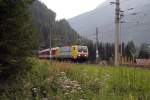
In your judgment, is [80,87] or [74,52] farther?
[74,52]

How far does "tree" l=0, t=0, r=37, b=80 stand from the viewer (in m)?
9.67

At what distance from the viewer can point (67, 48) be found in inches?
2309

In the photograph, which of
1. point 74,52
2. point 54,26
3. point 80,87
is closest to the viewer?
point 80,87

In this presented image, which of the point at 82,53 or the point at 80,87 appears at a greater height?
the point at 80,87

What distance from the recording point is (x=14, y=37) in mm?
9859

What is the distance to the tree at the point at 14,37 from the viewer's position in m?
9.67

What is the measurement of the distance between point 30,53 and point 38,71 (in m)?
2.31

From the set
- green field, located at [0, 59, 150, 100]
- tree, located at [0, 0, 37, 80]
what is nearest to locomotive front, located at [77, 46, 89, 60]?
green field, located at [0, 59, 150, 100]

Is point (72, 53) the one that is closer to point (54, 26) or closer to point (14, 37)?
point (14, 37)

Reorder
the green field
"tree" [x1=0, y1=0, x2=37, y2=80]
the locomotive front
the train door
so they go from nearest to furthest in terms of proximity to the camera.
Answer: the green field → "tree" [x1=0, y1=0, x2=37, y2=80] → the train door → the locomotive front

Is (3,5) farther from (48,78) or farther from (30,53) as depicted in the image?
(48,78)

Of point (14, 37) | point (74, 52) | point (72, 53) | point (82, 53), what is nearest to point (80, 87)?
point (14, 37)

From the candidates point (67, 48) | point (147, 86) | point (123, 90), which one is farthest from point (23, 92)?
point (67, 48)

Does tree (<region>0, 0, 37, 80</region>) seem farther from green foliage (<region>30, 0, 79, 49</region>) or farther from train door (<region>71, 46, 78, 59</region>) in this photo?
green foliage (<region>30, 0, 79, 49</region>)
